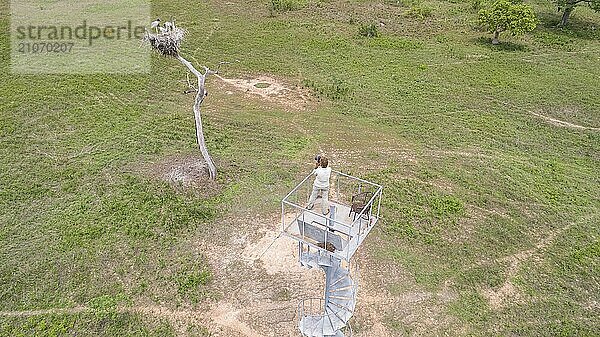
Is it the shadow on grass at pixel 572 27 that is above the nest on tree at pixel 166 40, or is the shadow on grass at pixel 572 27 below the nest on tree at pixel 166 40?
above

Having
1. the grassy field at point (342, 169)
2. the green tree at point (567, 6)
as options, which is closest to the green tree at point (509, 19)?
the grassy field at point (342, 169)

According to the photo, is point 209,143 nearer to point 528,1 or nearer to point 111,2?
point 111,2

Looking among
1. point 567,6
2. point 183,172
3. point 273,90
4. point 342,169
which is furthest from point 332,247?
point 567,6

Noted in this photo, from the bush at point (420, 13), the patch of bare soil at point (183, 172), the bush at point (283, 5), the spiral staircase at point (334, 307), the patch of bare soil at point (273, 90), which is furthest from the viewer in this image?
the bush at point (283, 5)

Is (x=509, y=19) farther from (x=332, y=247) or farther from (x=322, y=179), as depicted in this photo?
(x=332, y=247)

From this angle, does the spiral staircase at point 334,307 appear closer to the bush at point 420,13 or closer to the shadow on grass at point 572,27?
the bush at point 420,13

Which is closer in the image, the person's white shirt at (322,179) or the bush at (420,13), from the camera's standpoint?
the person's white shirt at (322,179)

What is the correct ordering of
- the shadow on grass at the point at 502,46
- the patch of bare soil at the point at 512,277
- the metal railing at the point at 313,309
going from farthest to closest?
the shadow on grass at the point at 502,46
the patch of bare soil at the point at 512,277
the metal railing at the point at 313,309
